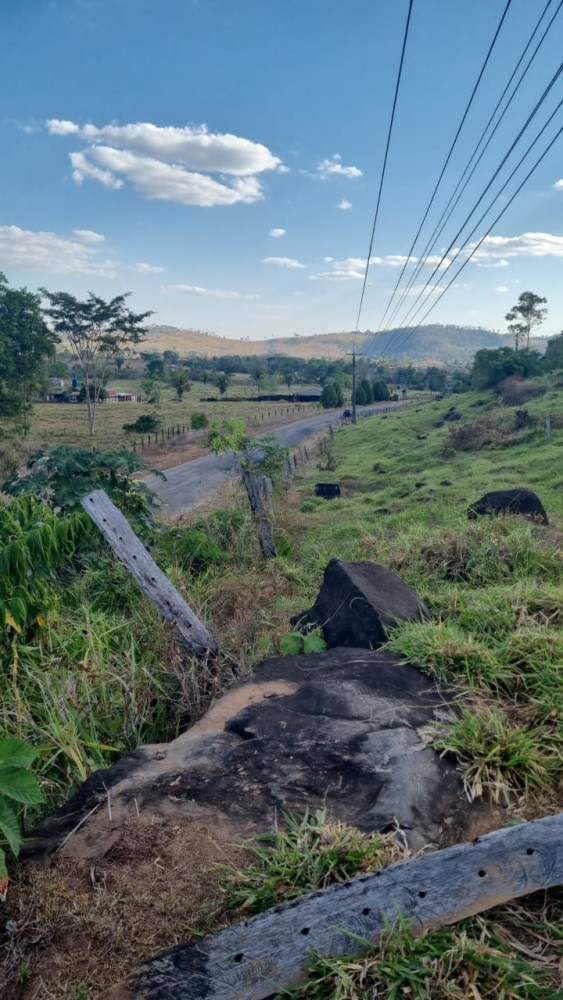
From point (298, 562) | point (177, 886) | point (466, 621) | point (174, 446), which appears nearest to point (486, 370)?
point (174, 446)

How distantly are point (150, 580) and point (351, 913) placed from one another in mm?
3021

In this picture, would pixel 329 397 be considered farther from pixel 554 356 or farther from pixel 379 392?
pixel 554 356

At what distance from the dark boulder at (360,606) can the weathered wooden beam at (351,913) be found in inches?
86.3

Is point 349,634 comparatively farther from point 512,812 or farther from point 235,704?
point 512,812

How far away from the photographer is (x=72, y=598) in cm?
527

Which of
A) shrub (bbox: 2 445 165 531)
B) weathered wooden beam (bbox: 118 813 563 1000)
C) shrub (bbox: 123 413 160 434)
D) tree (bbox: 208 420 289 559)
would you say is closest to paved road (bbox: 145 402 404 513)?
tree (bbox: 208 420 289 559)

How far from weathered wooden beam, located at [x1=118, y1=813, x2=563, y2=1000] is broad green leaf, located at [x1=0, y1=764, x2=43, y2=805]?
72cm

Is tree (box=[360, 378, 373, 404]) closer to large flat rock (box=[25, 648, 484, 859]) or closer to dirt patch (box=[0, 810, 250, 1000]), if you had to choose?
large flat rock (box=[25, 648, 484, 859])

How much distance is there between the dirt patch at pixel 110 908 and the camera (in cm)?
215

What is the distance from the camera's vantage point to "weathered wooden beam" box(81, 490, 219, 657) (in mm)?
4691

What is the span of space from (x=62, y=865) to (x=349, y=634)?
2.67m

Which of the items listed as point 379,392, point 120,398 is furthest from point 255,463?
point 379,392

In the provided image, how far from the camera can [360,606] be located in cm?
478

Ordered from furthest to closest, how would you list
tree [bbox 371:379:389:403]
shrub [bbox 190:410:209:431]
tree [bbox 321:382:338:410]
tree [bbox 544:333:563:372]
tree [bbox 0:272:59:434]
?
tree [bbox 371:379:389:403]
tree [bbox 321:382:338:410]
tree [bbox 544:333:563:372]
shrub [bbox 190:410:209:431]
tree [bbox 0:272:59:434]
